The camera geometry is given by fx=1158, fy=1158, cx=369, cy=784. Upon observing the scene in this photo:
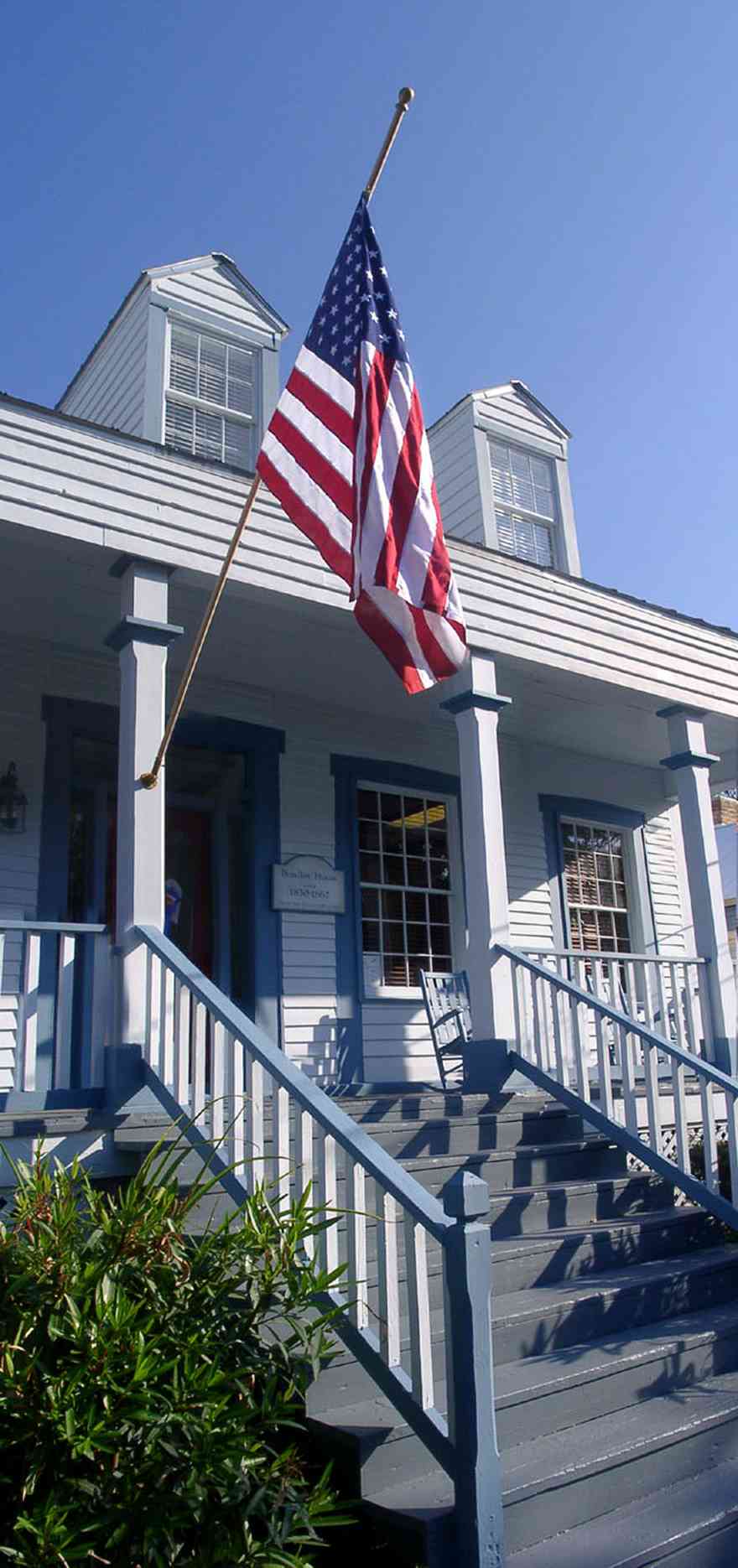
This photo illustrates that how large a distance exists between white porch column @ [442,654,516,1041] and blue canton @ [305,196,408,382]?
2665 mm

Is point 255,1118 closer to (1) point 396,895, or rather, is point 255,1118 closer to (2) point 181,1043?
(2) point 181,1043

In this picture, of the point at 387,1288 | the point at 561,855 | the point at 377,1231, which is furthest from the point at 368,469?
the point at 561,855

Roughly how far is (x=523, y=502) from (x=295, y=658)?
3.37 metres

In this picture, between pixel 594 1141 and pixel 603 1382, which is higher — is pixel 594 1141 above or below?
above

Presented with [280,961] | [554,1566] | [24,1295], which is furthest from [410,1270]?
[280,961]

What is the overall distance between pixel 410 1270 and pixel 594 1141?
2747mm

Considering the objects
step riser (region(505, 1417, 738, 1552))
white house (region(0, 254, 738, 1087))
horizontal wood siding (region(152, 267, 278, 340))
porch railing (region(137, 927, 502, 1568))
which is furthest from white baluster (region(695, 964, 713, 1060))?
horizontal wood siding (region(152, 267, 278, 340))

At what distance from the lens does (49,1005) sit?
21.5ft

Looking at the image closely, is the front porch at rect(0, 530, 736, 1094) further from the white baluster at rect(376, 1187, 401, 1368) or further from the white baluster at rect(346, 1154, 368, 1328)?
the white baluster at rect(376, 1187, 401, 1368)

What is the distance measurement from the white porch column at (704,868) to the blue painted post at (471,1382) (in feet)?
16.7

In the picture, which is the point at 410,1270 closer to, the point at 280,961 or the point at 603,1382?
the point at 603,1382

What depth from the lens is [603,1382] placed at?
4.00 metres

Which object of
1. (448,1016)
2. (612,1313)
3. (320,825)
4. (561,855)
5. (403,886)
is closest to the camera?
(612,1313)

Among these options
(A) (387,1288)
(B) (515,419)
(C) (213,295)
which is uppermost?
(B) (515,419)
